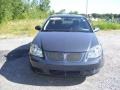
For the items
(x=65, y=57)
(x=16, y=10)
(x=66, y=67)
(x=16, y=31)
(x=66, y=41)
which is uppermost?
(x=66, y=41)

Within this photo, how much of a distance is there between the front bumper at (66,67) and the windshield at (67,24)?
5.52 ft

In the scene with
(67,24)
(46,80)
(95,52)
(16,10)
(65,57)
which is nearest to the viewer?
(65,57)

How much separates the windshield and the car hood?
Answer: 0.54 meters

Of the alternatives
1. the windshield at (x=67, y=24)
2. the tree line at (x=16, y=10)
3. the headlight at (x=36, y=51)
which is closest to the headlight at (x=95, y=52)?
the headlight at (x=36, y=51)

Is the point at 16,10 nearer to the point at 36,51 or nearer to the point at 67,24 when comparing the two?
the point at 67,24

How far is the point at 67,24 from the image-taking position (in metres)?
7.51

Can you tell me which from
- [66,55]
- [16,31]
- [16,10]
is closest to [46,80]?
[66,55]

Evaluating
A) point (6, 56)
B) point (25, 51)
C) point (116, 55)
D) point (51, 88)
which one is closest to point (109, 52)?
point (116, 55)

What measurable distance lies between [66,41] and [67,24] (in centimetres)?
149

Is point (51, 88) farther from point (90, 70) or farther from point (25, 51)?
point (25, 51)

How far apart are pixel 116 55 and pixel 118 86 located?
317 cm

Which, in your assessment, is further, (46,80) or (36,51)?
(46,80)

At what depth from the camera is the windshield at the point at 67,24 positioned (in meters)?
7.23

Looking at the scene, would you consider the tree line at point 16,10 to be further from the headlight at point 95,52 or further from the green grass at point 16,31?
the headlight at point 95,52
